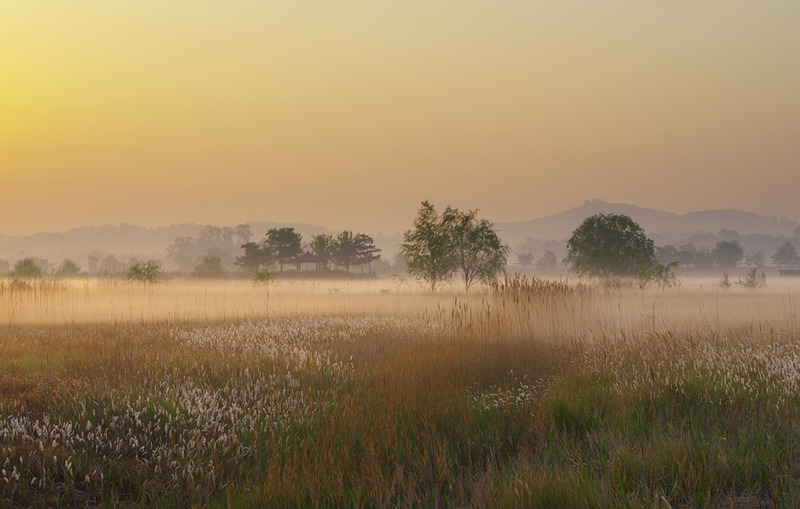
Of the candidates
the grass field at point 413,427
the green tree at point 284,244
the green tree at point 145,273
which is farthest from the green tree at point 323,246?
the grass field at point 413,427

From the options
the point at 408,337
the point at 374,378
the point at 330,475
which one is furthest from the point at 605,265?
the point at 330,475

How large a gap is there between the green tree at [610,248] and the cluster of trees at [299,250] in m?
48.5

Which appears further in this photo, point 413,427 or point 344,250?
point 344,250

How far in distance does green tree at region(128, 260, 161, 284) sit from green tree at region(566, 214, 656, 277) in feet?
113

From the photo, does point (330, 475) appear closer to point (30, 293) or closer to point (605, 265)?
point (30, 293)

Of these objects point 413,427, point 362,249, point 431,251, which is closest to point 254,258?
point 362,249

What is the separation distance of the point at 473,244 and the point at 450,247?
1.71 metres

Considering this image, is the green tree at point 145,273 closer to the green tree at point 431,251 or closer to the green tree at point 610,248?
the green tree at point 431,251

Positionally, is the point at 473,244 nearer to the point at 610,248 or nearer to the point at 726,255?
the point at 610,248

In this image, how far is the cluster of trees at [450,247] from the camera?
35719mm

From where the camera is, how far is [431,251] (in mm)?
35781

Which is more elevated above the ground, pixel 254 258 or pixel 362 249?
pixel 362 249

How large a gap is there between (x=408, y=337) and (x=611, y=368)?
491cm

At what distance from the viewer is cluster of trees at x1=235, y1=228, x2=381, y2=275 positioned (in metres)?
81.8
